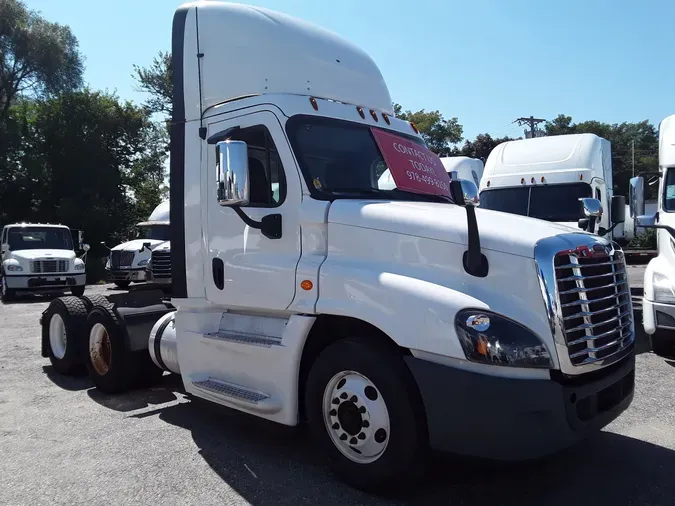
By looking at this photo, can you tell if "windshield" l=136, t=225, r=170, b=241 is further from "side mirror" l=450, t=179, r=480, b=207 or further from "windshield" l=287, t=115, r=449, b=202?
"side mirror" l=450, t=179, r=480, b=207

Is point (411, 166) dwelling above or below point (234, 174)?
above

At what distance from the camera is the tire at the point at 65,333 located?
22.9 ft

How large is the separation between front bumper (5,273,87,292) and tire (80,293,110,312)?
1144 centimetres

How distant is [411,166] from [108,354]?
3.99 metres

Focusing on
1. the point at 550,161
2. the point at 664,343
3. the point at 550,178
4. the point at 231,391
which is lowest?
the point at 664,343

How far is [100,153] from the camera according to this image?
32.5m

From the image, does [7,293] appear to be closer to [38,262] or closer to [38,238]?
[38,262]

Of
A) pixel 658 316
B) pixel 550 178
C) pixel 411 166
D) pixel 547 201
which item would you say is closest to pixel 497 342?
pixel 411 166

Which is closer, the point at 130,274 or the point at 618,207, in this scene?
the point at 618,207

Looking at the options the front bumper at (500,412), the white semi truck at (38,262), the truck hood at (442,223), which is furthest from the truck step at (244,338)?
the white semi truck at (38,262)

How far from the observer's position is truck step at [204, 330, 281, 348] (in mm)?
4312

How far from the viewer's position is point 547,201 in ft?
37.6

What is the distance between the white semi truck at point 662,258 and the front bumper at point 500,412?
13.7 ft

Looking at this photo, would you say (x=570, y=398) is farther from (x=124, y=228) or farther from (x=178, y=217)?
(x=124, y=228)
